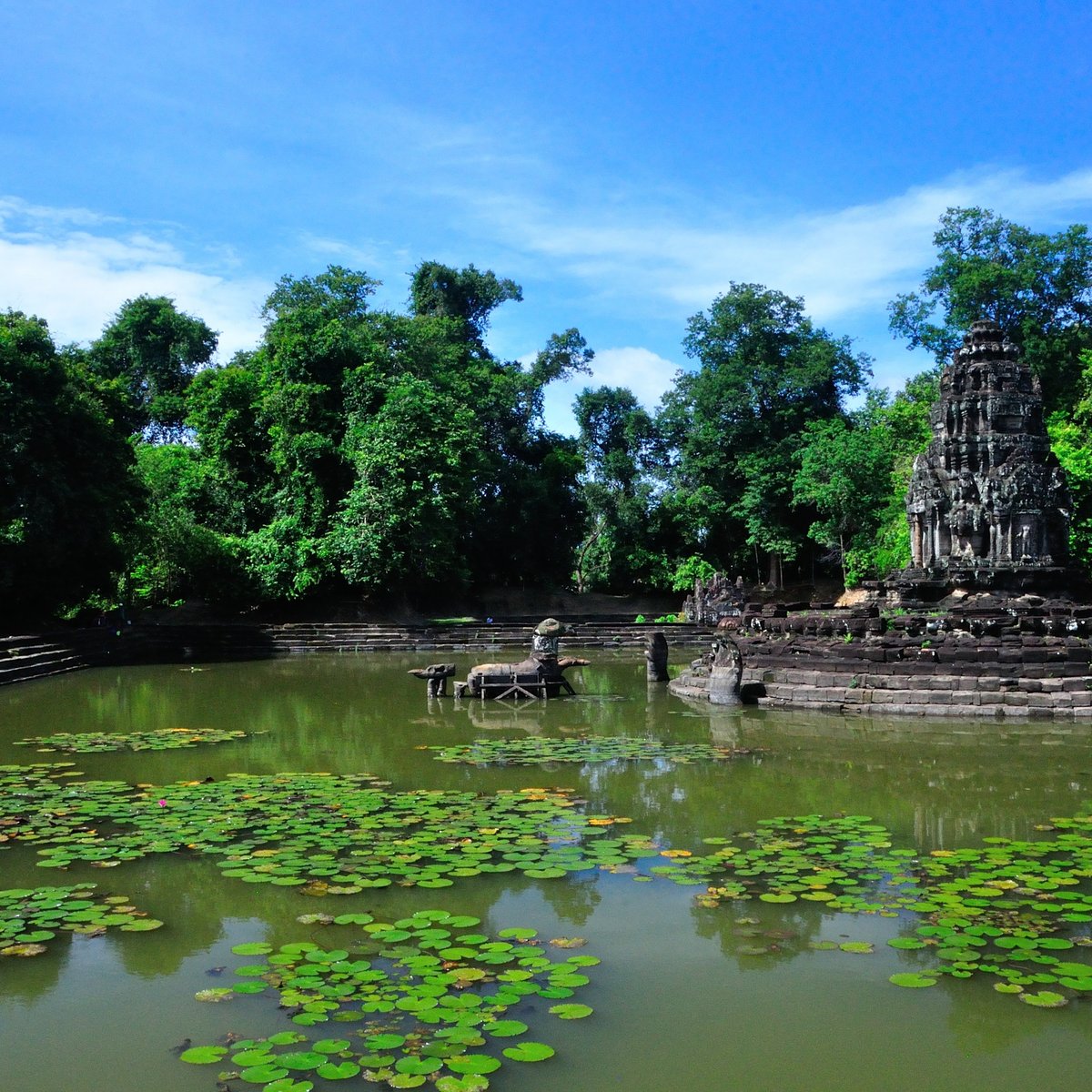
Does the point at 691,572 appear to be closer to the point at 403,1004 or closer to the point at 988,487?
the point at 988,487

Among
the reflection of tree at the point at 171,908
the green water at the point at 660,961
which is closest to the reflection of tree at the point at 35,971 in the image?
the green water at the point at 660,961

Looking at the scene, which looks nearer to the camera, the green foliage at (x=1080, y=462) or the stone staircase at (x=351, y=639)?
the stone staircase at (x=351, y=639)

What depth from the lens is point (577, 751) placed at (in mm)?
9898

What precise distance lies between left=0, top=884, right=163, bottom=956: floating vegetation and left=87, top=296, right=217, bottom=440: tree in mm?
40684

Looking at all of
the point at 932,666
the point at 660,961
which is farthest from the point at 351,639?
the point at 660,961

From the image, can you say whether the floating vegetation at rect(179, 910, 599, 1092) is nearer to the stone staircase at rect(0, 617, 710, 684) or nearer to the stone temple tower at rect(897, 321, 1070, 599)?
the stone temple tower at rect(897, 321, 1070, 599)

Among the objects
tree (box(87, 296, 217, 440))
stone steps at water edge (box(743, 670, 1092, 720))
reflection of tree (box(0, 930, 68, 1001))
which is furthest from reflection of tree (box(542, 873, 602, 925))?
tree (box(87, 296, 217, 440))

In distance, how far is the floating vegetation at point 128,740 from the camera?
1025 cm

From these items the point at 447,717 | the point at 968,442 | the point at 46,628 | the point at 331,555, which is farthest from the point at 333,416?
the point at 447,717

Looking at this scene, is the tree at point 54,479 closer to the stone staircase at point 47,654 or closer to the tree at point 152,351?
the stone staircase at point 47,654

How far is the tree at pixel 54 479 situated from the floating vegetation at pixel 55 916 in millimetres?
16828

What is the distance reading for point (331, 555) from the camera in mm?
29125

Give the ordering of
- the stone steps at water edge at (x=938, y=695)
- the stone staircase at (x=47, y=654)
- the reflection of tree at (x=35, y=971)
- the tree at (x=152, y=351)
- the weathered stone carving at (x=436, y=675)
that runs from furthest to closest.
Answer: the tree at (x=152, y=351) < the stone staircase at (x=47, y=654) < the weathered stone carving at (x=436, y=675) < the stone steps at water edge at (x=938, y=695) < the reflection of tree at (x=35, y=971)

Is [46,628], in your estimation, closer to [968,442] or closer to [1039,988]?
[968,442]
